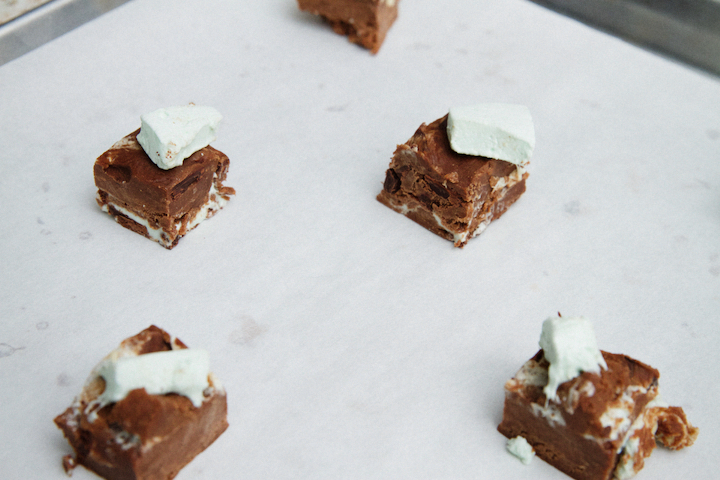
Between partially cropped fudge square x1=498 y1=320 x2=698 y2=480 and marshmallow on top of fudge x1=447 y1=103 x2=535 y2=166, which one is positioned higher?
marshmallow on top of fudge x1=447 y1=103 x2=535 y2=166

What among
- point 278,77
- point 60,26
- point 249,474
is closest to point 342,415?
point 249,474

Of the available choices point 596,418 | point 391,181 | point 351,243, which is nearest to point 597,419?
point 596,418

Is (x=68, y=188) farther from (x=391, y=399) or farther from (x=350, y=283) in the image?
(x=391, y=399)

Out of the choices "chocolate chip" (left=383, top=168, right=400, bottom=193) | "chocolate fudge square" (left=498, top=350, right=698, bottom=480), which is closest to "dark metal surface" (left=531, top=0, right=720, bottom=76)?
"chocolate chip" (left=383, top=168, right=400, bottom=193)

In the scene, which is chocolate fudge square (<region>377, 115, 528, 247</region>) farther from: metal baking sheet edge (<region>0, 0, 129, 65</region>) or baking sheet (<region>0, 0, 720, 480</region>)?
metal baking sheet edge (<region>0, 0, 129, 65</region>)

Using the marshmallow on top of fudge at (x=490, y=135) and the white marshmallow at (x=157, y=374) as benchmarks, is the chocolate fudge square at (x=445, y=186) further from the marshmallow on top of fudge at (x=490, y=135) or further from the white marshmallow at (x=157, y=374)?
the white marshmallow at (x=157, y=374)
